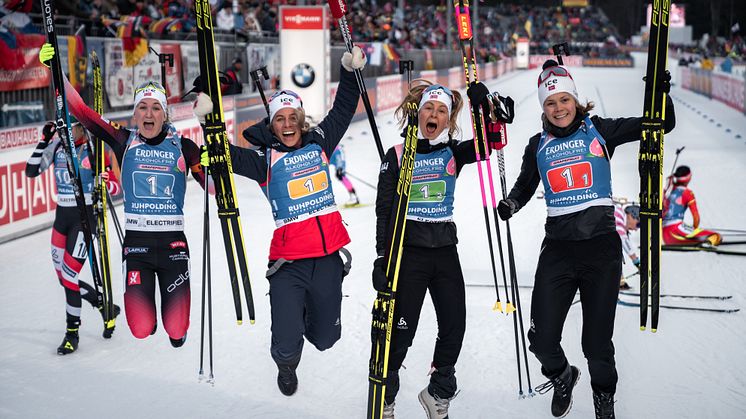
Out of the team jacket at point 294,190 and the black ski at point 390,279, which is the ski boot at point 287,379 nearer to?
the team jacket at point 294,190

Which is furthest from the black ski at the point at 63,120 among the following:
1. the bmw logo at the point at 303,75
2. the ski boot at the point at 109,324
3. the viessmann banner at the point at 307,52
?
the bmw logo at the point at 303,75

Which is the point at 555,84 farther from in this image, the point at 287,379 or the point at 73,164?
the point at 73,164

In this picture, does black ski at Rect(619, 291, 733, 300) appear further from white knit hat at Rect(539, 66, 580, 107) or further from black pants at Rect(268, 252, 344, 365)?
black pants at Rect(268, 252, 344, 365)

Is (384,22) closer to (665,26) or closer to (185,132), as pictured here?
(185,132)

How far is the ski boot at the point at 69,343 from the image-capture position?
6590 mm

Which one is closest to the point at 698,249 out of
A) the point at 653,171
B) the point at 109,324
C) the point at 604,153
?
the point at 653,171

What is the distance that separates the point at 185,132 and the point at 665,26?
11902mm

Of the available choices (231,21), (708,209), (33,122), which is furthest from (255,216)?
(231,21)

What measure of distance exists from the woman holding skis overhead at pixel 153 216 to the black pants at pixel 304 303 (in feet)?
2.39

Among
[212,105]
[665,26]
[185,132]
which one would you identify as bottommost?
[185,132]

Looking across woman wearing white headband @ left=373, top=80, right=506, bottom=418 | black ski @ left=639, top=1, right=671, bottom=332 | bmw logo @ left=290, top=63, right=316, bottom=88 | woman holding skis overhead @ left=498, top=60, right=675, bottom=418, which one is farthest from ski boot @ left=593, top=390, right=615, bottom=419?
bmw logo @ left=290, top=63, right=316, bottom=88

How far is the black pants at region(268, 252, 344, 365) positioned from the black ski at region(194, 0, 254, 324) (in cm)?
21

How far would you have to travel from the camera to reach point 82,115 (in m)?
5.91

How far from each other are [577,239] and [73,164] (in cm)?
357
